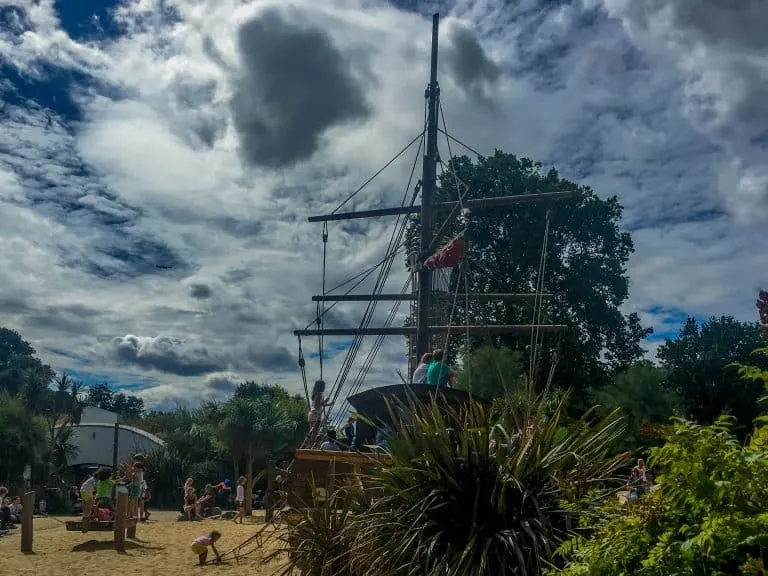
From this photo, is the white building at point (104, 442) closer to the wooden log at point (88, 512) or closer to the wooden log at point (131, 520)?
the wooden log at point (131, 520)

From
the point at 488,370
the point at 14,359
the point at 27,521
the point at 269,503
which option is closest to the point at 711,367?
the point at 488,370

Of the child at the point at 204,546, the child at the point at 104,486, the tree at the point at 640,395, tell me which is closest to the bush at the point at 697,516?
the child at the point at 204,546

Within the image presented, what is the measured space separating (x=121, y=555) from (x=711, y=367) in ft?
89.9

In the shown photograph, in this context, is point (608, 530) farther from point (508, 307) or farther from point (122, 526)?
point (508, 307)

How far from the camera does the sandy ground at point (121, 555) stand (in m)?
12.9

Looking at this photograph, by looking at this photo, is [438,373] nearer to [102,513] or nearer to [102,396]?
[102,513]

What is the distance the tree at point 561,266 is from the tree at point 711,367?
2.34 m

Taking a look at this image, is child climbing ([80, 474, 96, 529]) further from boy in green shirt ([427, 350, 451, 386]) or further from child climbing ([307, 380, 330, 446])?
boy in green shirt ([427, 350, 451, 386])

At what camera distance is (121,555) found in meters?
14.5

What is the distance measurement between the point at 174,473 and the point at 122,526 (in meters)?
20.7

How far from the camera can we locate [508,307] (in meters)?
34.0

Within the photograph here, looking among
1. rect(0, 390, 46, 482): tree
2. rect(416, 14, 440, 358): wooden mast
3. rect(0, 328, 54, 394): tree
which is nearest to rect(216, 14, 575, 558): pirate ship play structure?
rect(416, 14, 440, 358): wooden mast

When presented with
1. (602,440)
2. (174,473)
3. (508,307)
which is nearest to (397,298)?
(508,307)

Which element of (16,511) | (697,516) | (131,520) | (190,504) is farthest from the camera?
(190,504)
